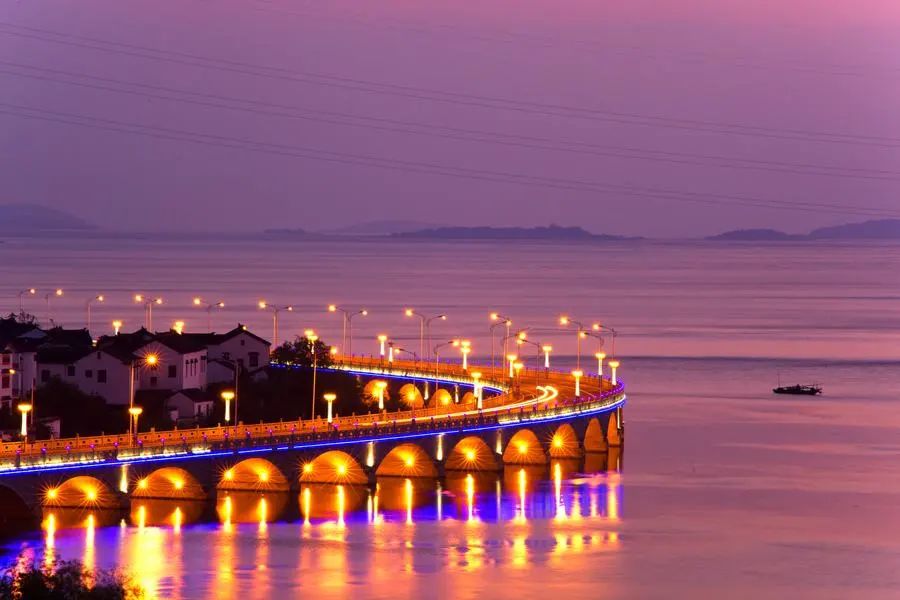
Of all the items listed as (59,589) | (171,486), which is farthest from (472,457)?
(59,589)

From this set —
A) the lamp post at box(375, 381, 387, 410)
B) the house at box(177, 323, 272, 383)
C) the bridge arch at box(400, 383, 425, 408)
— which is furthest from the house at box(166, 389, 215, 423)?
the bridge arch at box(400, 383, 425, 408)

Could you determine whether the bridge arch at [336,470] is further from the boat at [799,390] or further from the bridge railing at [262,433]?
the boat at [799,390]

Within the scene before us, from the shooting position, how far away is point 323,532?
78.7m

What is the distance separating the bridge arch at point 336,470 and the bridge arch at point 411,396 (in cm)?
2975

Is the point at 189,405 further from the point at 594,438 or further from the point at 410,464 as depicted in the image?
the point at 594,438

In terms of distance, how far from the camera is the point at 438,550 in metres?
76.0

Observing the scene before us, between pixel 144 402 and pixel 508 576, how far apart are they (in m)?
33.6

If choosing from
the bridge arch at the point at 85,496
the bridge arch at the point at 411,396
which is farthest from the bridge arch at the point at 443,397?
the bridge arch at the point at 85,496

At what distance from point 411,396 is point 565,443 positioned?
20307 mm

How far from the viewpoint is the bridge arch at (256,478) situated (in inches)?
3383

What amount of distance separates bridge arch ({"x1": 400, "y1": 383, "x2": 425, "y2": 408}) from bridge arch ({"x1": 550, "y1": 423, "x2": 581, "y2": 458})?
16.1 meters

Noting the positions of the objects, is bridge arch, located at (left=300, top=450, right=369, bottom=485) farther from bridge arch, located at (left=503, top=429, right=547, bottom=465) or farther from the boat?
the boat

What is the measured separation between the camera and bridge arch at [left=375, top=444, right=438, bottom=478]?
3706 inches

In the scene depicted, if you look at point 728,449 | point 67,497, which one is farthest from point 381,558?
point 728,449
